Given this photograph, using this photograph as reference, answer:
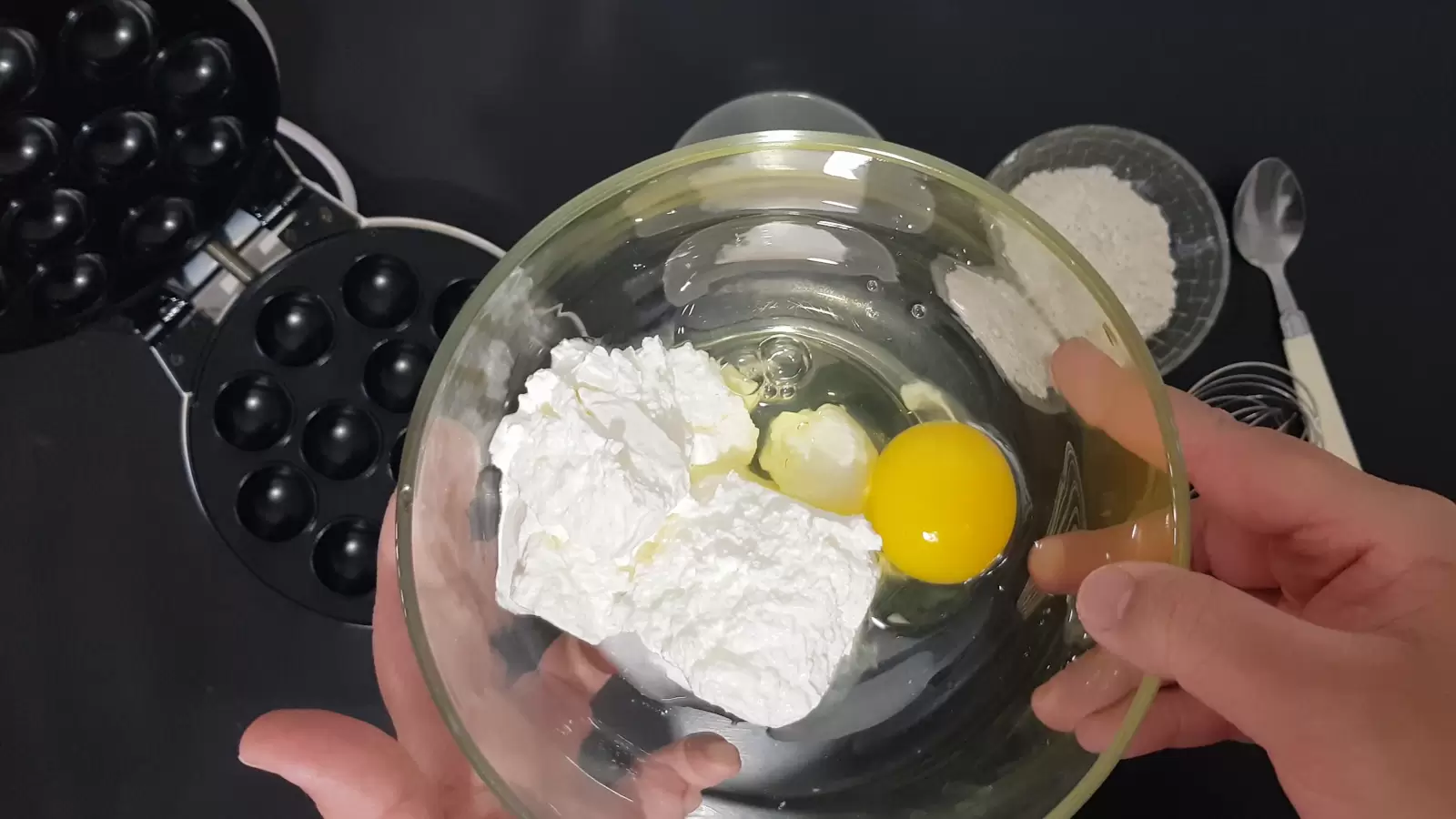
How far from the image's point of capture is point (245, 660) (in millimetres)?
793

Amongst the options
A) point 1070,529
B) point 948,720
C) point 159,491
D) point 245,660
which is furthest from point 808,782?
point 159,491

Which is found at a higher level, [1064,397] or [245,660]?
[1064,397]

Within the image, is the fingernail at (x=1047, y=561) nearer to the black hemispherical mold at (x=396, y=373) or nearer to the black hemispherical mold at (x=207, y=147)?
the black hemispherical mold at (x=396, y=373)

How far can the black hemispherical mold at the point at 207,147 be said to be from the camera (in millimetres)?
692

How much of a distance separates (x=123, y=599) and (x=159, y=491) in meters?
0.10

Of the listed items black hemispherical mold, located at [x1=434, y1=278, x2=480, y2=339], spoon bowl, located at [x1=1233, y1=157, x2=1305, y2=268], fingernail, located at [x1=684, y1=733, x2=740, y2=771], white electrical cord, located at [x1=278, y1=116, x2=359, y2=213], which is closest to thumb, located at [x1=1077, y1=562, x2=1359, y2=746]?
fingernail, located at [x1=684, y1=733, x2=740, y2=771]

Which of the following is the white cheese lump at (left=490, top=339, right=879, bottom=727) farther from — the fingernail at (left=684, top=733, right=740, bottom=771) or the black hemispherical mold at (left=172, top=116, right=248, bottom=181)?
the black hemispherical mold at (left=172, top=116, right=248, bottom=181)

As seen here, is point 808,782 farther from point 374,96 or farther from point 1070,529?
point 374,96

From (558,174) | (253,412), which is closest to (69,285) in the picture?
(253,412)

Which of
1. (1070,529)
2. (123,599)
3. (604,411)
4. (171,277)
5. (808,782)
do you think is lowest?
(123,599)

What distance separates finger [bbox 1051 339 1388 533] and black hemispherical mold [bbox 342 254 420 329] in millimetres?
506

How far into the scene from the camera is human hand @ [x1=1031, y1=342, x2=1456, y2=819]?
1.74 feet

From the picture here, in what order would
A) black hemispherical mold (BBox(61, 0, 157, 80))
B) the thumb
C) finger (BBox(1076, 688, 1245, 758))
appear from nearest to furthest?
the thumb → black hemispherical mold (BBox(61, 0, 157, 80)) → finger (BBox(1076, 688, 1245, 758))

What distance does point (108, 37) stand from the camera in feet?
2.10
